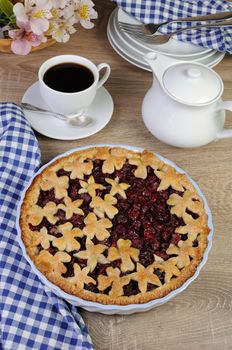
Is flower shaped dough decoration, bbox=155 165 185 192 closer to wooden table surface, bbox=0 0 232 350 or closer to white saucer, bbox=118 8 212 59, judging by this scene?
wooden table surface, bbox=0 0 232 350

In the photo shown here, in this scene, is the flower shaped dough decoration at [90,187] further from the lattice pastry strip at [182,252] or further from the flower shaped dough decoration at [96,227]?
the lattice pastry strip at [182,252]

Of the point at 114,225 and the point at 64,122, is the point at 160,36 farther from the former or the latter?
the point at 114,225

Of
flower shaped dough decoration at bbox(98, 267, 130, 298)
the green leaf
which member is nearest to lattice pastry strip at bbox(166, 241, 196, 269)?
flower shaped dough decoration at bbox(98, 267, 130, 298)

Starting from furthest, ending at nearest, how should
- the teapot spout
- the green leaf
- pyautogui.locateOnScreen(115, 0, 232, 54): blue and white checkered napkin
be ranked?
pyautogui.locateOnScreen(115, 0, 232, 54): blue and white checkered napkin < the green leaf < the teapot spout

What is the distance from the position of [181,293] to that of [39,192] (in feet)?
1.18

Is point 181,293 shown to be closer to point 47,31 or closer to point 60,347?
point 60,347

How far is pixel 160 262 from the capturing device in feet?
3.26

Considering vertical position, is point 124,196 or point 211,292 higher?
point 124,196

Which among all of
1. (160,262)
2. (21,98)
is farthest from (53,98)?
(160,262)

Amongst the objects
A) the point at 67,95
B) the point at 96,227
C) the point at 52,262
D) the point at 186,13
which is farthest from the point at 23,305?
the point at 186,13

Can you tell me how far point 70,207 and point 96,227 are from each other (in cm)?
7

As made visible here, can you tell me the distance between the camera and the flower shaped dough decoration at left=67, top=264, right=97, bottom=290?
3.10 feet

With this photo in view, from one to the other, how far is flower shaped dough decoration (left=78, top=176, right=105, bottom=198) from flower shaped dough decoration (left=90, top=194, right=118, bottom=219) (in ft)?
0.06

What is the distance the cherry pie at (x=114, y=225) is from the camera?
0.96 metres
